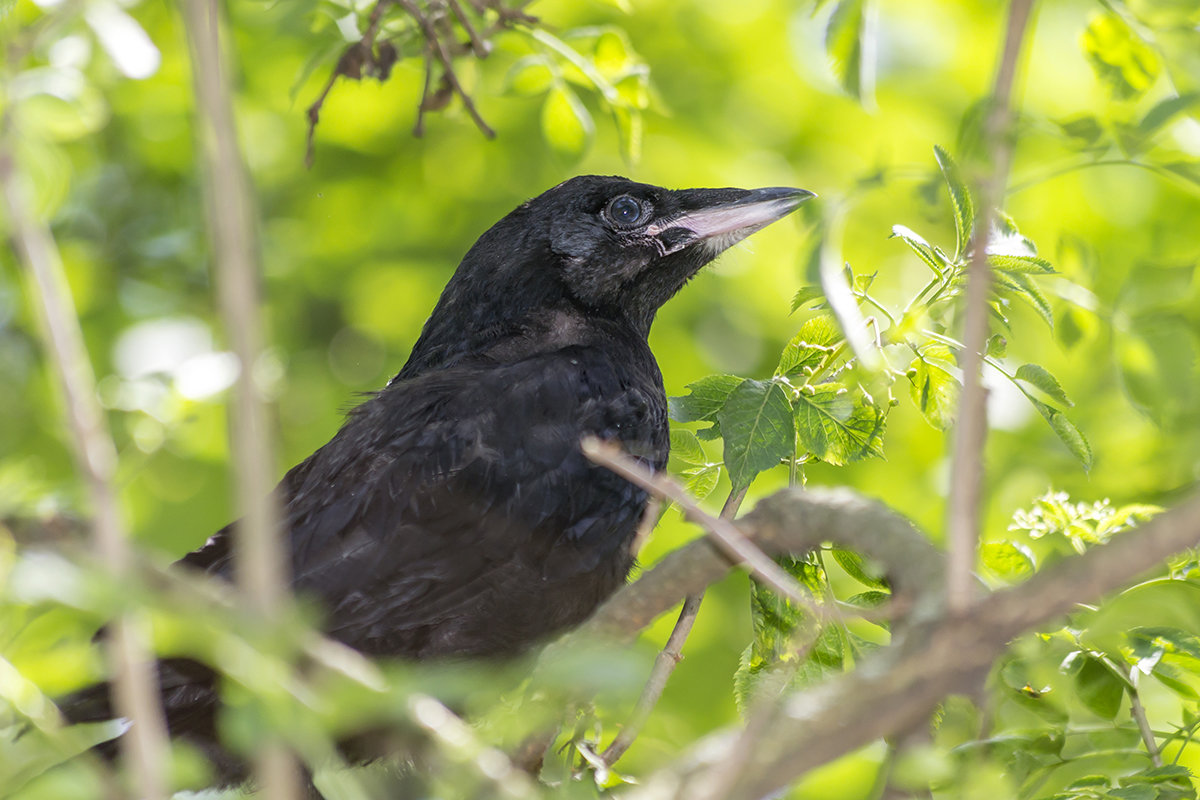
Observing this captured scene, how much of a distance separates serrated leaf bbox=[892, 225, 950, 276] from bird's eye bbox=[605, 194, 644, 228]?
198 cm

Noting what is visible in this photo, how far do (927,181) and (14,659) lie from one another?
128 centimetres

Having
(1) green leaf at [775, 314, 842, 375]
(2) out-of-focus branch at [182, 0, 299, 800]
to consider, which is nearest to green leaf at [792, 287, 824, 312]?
(1) green leaf at [775, 314, 842, 375]

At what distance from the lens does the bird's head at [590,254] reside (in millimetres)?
Result: 3846

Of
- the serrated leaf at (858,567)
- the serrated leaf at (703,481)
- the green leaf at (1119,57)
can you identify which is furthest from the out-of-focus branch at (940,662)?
the green leaf at (1119,57)

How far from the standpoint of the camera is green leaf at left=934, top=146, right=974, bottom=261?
177 cm

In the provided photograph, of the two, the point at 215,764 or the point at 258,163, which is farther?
the point at 258,163

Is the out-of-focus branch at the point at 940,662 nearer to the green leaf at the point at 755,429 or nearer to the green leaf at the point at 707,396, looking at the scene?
the green leaf at the point at 755,429

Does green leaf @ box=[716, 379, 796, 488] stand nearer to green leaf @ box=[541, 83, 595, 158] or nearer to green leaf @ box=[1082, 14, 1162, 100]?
green leaf @ box=[1082, 14, 1162, 100]

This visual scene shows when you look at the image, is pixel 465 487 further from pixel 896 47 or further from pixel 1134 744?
pixel 896 47

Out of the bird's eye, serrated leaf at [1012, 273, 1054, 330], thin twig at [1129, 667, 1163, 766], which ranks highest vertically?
serrated leaf at [1012, 273, 1054, 330]

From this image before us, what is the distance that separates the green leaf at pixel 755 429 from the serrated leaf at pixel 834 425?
32 millimetres

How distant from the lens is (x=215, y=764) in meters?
2.83

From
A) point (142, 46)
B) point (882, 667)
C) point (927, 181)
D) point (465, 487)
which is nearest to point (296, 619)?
point (882, 667)

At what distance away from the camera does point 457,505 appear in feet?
10.2
